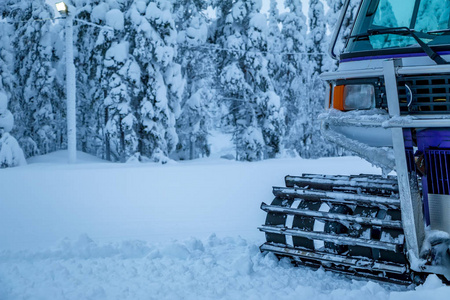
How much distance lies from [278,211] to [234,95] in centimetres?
2306

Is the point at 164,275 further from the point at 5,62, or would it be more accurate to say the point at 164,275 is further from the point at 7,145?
the point at 5,62

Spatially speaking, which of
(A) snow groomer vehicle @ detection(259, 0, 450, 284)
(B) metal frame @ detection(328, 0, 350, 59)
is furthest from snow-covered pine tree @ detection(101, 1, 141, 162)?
(B) metal frame @ detection(328, 0, 350, 59)

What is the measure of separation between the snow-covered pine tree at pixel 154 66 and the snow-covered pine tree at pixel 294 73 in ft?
44.9

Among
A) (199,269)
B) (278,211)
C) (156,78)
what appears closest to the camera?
(199,269)

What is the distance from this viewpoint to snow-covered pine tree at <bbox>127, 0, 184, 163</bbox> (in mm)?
23359

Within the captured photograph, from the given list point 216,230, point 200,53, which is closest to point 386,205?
point 216,230

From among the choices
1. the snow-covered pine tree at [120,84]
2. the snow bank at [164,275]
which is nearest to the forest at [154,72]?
the snow-covered pine tree at [120,84]

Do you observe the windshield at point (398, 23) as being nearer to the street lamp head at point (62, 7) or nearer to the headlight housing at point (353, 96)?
the headlight housing at point (353, 96)

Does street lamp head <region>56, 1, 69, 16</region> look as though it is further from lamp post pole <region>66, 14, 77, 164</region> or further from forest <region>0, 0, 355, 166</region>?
forest <region>0, 0, 355, 166</region>

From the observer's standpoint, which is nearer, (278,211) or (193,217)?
(278,211)

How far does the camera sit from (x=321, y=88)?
38.0 m

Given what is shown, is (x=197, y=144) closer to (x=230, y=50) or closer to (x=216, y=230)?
(x=230, y=50)

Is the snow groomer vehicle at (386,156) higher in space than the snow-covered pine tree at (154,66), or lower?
lower

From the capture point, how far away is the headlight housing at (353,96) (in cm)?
413
